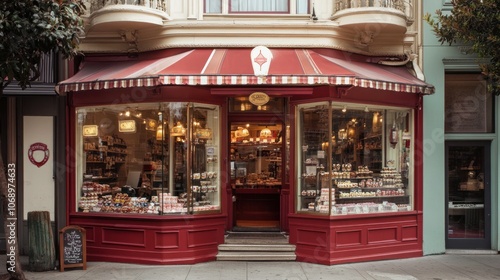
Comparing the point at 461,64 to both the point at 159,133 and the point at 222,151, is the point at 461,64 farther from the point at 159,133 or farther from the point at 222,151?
the point at 159,133

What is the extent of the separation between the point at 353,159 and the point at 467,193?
9.39ft

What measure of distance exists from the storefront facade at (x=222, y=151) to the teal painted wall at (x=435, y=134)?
20 centimetres

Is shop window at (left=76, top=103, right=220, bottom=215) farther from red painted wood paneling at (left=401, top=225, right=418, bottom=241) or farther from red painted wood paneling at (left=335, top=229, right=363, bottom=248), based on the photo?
red painted wood paneling at (left=401, top=225, right=418, bottom=241)

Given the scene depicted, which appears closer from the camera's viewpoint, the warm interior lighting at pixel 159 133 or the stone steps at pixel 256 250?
the stone steps at pixel 256 250

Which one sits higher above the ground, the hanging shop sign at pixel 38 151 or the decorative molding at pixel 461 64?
the decorative molding at pixel 461 64

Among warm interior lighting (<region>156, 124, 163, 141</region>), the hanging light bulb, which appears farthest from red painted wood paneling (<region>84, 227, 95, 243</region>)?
the hanging light bulb

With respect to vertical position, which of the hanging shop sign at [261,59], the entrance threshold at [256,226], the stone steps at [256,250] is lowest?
the stone steps at [256,250]

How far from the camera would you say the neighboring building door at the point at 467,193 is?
1203cm

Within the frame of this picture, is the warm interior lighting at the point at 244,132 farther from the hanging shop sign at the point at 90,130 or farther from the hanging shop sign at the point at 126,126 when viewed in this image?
the hanging shop sign at the point at 90,130

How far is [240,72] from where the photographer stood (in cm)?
1026

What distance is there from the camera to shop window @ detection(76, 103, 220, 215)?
1100cm

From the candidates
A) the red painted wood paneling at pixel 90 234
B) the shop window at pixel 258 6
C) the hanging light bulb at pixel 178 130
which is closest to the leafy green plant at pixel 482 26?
the shop window at pixel 258 6

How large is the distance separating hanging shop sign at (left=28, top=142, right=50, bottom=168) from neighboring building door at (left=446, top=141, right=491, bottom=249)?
8.57 m

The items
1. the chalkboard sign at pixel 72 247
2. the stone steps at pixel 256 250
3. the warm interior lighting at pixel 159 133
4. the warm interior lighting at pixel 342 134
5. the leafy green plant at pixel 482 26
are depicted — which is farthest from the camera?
the warm interior lighting at pixel 342 134
